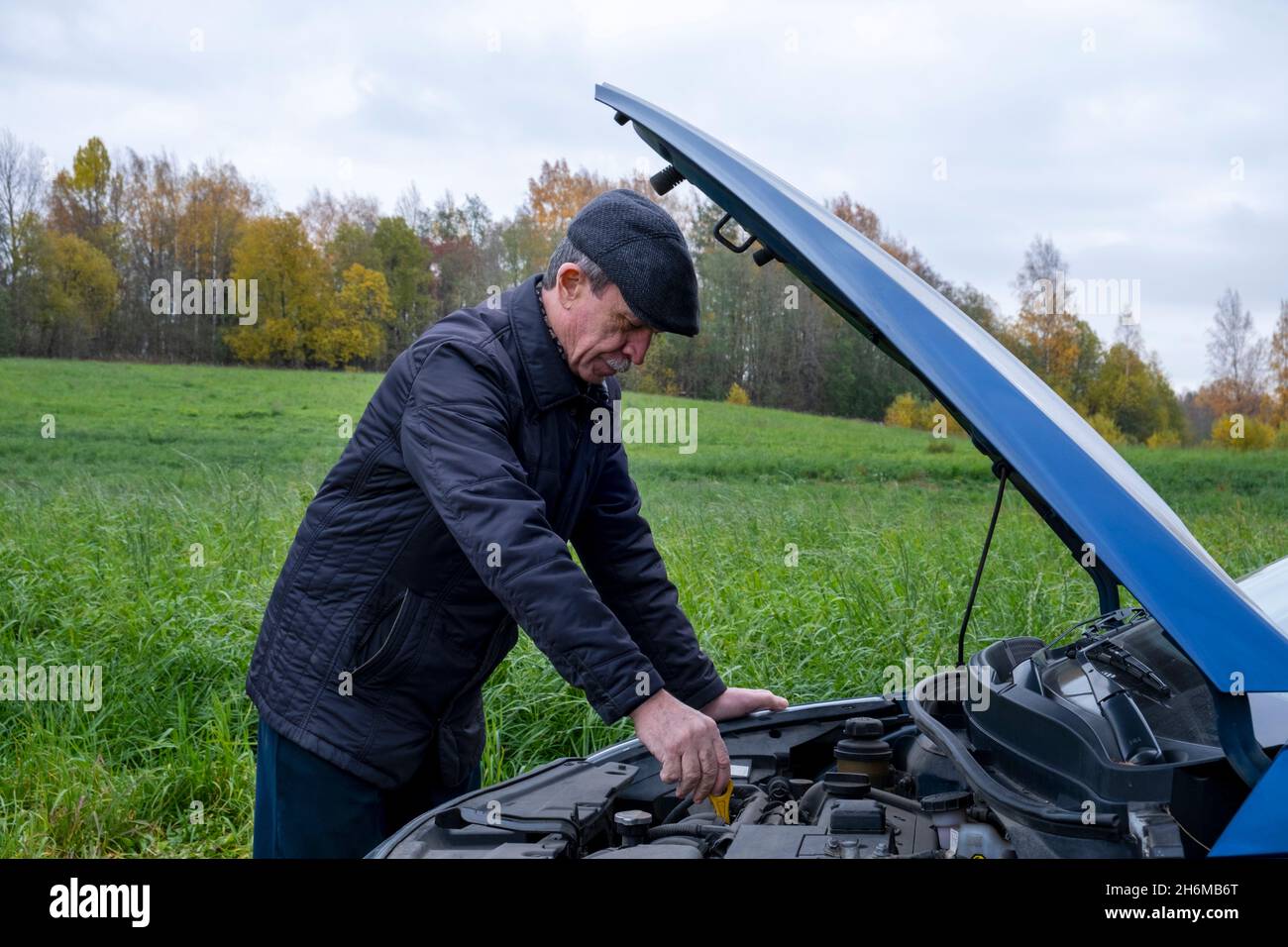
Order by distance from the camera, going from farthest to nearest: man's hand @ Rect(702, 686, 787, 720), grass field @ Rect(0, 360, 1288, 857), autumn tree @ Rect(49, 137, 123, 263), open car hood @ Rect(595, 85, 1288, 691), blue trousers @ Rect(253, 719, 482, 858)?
autumn tree @ Rect(49, 137, 123, 263) < grass field @ Rect(0, 360, 1288, 857) < man's hand @ Rect(702, 686, 787, 720) < blue trousers @ Rect(253, 719, 482, 858) < open car hood @ Rect(595, 85, 1288, 691)

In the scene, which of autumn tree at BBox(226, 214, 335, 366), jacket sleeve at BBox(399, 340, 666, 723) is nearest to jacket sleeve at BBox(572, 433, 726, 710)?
jacket sleeve at BBox(399, 340, 666, 723)

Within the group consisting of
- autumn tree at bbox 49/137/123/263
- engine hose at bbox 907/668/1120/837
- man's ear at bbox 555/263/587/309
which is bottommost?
engine hose at bbox 907/668/1120/837

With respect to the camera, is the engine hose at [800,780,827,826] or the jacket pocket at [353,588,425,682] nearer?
the engine hose at [800,780,827,826]

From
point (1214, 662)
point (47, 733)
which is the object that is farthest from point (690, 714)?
point (47, 733)

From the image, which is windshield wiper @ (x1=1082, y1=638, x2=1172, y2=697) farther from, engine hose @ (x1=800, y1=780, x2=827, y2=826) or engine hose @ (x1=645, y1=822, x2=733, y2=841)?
engine hose @ (x1=645, y1=822, x2=733, y2=841)

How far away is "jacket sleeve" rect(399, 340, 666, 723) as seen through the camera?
183 centimetres

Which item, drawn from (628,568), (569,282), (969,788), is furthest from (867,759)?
(569,282)

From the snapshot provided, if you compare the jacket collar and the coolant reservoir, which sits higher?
the jacket collar

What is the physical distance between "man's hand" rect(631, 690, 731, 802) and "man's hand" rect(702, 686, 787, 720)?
2.20ft

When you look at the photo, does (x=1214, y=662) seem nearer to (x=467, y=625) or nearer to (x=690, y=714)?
(x=690, y=714)

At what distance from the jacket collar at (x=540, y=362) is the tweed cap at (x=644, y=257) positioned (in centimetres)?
20

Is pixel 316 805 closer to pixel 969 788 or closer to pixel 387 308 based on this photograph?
pixel 969 788

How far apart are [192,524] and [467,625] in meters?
5.92

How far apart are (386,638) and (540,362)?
0.66 metres
